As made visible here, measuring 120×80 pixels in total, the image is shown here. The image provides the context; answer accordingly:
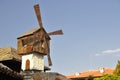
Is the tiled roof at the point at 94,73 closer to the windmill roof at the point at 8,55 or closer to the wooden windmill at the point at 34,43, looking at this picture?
the windmill roof at the point at 8,55

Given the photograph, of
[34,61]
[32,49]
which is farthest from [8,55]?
[34,61]

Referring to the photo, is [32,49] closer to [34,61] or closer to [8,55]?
[34,61]

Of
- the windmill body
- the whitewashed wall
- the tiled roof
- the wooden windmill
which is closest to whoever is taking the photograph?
the whitewashed wall

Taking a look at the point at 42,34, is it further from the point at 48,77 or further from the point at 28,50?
the point at 48,77

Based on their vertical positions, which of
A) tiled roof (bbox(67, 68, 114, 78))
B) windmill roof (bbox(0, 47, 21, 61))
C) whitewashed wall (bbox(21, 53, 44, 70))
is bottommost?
whitewashed wall (bbox(21, 53, 44, 70))

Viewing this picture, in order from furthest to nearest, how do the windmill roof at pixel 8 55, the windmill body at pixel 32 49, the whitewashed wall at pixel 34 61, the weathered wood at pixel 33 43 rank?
the windmill roof at pixel 8 55, the weathered wood at pixel 33 43, the windmill body at pixel 32 49, the whitewashed wall at pixel 34 61

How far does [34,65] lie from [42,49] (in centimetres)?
163

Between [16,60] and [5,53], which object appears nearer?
[16,60]

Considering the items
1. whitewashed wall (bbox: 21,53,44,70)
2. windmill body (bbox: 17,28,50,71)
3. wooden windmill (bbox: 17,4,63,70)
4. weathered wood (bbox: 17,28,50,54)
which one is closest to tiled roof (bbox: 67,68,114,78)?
wooden windmill (bbox: 17,4,63,70)

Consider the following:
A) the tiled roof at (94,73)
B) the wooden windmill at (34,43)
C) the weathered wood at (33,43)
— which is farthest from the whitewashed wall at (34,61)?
the tiled roof at (94,73)

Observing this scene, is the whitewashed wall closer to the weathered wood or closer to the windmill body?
the windmill body

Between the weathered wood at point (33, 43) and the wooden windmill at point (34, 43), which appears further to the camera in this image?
the weathered wood at point (33, 43)

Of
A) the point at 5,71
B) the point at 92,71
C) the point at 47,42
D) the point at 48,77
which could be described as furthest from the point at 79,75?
the point at 5,71

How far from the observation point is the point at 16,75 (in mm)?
10898
